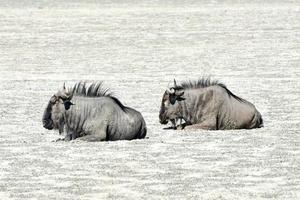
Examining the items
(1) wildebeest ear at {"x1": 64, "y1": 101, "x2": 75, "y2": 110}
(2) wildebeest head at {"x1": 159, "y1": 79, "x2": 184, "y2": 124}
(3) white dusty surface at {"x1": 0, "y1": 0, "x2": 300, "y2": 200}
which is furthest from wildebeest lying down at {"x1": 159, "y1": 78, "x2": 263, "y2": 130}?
(1) wildebeest ear at {"x1": 64, "y1": 101, "x2": 75, "y2": 110}

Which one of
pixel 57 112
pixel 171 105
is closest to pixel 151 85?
pixel 171 105

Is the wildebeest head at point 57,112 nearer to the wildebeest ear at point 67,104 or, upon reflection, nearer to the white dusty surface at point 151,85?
the wildebeest ear at point 67,104

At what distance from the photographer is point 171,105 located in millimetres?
12945

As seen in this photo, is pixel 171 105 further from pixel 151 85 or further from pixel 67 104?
pixel 151 85

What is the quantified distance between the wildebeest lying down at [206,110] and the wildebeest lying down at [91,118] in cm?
97

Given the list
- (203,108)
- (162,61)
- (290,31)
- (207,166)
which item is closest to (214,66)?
(162,61)

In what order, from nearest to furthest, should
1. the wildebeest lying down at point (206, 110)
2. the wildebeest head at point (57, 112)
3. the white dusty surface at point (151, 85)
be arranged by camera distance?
the white dusty surface at point (151, 85), the wildebeest head at point (57, 112), the wildebeest lying down at point (206, 110)

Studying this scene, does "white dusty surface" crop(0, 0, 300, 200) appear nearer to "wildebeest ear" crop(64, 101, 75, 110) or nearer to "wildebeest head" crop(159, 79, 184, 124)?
"wildebeest head" crop(159, 79, 184, 124)

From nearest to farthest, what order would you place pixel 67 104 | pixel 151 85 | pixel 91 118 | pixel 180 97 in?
pixel 91 118 < pixel 67 104 < pixel 180 97 < pixel 151 85

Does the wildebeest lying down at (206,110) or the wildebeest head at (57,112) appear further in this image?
the wildebeest lying down at (206,110)

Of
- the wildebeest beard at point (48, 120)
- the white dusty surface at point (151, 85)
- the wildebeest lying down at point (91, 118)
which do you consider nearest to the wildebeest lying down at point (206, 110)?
the white dusty surface at point (151, 85)

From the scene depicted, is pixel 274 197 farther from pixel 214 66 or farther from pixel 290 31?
pixel 290 31

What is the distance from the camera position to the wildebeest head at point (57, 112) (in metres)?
11.9

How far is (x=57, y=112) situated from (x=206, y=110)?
6.72 feet
